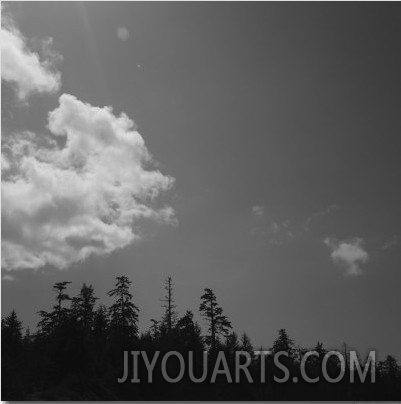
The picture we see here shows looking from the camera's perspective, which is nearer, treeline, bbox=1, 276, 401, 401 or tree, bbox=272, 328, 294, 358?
treeline, bbox=1, 276, 401, 401

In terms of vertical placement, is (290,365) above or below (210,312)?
below

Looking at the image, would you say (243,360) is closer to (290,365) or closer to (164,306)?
(290,365)

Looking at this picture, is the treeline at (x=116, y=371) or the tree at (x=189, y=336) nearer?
the treeline at (x=116, y=371)

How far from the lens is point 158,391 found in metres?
33.2

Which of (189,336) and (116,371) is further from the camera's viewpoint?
(189,336)

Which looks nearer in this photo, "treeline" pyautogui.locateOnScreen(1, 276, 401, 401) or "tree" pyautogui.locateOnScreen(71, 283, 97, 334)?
"treeline" pyautogui.locateOnScreen(1, 276, 401, 401)

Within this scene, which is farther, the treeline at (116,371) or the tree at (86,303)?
the tree at (86,303)

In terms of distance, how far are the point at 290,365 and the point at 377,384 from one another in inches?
381

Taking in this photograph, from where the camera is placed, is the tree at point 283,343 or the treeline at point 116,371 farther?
the tree at point 283,343

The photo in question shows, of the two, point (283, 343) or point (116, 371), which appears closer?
point (116, 371)

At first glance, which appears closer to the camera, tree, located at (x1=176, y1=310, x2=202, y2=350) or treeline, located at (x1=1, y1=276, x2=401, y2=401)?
treeline, located at (x1=1, y1=276, x2=401, y2=401)

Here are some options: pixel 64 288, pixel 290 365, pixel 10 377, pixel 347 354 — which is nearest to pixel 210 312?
pixel 290 365

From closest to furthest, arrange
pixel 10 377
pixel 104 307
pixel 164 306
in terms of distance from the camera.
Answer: pixel 10 377 → pixel 104 307 → pixel 164 306

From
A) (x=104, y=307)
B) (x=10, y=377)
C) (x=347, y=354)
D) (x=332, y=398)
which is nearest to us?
(x=10, y=377)
